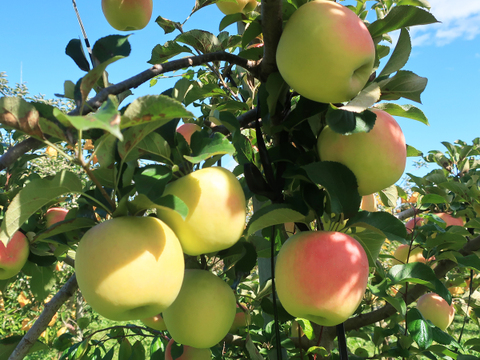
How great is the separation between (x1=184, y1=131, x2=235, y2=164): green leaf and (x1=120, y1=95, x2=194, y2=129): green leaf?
0.12 meters

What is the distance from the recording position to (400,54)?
73 centimetres

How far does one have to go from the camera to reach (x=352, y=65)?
0.61m

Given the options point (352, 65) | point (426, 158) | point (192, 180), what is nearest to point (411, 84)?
point (352, 65)

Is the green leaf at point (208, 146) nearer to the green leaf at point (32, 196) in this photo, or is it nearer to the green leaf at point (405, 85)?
the green leaf at point (32, 196)

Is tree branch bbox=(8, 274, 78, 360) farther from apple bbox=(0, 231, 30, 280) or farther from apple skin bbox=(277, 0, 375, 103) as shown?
apple skin bbox=(277, 0, 375, 103)

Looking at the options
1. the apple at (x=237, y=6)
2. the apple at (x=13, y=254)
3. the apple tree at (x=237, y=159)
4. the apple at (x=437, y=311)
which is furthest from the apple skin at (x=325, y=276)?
the apple at (x=437, y=311)

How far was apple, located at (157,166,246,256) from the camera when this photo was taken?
612mm

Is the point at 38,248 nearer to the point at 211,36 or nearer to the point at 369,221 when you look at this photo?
the point at 211,36

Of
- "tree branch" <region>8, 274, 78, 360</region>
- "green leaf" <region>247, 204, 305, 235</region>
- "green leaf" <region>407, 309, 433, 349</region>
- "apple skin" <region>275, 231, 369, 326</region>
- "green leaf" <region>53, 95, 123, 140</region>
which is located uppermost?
"green leaf" <region>53, 95, 123, 140</region>

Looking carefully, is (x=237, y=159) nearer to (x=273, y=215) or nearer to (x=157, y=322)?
(x=273, y=215)

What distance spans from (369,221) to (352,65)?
0.98 ft

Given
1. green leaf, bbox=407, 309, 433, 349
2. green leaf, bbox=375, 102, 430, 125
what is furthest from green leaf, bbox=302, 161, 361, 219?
green leaf, bbox=407, 309, 433, 349

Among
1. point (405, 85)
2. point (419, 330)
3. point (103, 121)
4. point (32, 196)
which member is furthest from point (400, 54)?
point (419, 330)

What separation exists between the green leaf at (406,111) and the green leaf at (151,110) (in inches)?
19.2
